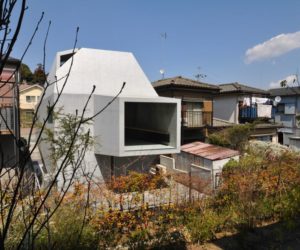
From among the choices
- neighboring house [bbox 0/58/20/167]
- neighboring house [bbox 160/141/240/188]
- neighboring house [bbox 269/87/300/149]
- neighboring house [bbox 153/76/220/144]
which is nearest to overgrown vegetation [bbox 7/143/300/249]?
neighboring house [bbox 0/58/20/167]

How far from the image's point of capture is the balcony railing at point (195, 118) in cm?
2003

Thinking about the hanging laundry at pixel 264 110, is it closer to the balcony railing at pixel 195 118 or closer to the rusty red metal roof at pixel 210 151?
the balcony railing at pixel 195 118

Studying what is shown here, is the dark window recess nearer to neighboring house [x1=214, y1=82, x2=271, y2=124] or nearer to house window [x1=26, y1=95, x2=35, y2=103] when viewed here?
neighboring house [x1=214, y1=82, x2=271, y2=124]

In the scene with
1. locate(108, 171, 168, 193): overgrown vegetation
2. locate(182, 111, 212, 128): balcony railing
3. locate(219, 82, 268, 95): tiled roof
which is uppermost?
locate(219, 82, 268, 95): tiled roof

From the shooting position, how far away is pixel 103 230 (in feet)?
21.9

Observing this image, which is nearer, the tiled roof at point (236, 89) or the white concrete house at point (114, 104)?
the white concrete house at point (114, 104)

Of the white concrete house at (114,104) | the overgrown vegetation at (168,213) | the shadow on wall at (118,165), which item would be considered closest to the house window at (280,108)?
the white concrete house at (114,104)

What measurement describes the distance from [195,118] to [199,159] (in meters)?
6.40

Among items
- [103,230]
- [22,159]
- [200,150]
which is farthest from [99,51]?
[22,159]

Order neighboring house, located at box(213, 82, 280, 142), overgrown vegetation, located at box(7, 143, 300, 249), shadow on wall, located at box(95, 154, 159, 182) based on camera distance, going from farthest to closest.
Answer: neighboring house, located at box(213, 82, 280, 142) < shadow on wall, located at box(95, 154, 159, 182) < overgrown vegetation, located at box(7, 143, 300, 249)

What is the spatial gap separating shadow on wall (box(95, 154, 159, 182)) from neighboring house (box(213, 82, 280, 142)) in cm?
1089

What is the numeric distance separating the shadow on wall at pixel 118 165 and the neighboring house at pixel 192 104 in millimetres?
5561

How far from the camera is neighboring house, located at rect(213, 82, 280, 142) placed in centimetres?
2467

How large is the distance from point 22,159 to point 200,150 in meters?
14.6
